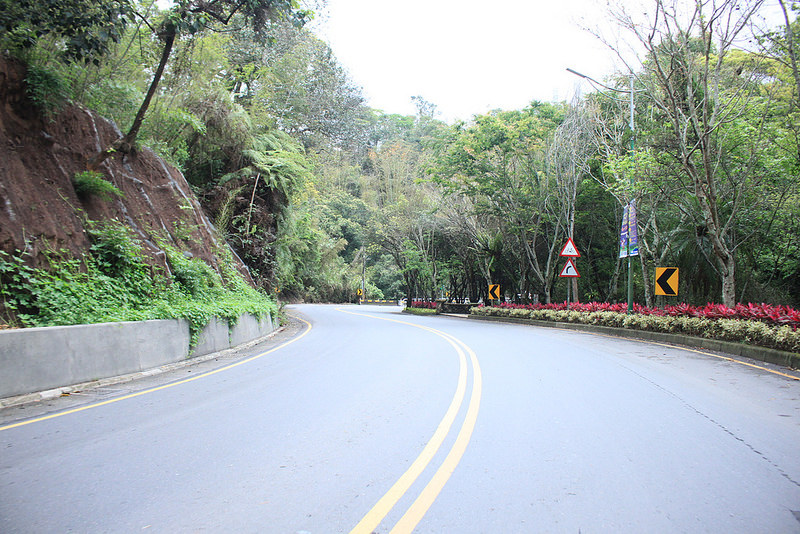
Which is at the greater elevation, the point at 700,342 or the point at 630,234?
the point at 630,234

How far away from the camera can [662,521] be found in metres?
3.70

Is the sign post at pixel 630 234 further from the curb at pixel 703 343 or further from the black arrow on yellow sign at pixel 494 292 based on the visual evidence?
the black arrow on yellow sign at pixel 494 292

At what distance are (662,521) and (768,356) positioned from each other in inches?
420

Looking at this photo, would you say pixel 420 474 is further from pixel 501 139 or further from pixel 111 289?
pixel 501 139

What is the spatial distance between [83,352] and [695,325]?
15587 mm

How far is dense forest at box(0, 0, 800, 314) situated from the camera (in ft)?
43.4

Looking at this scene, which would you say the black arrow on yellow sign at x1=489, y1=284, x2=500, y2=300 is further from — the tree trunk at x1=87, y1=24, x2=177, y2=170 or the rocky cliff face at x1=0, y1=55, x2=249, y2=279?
the tree trunk at x1=87, y1=24, x2=177, y2=170

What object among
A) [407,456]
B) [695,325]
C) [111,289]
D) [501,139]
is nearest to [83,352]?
[111,289]

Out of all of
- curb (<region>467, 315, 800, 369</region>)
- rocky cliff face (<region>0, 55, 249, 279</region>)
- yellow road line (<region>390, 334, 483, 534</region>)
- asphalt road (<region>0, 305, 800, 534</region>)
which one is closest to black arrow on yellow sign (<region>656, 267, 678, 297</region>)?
curb (<region>467, 315, 800, 369</region>)

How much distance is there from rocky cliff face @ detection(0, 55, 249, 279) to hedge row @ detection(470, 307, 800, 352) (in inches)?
551

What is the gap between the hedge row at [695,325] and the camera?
1209 cm

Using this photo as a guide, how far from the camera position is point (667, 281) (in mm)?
17938

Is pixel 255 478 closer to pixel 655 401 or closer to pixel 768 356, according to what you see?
pixel 655 401

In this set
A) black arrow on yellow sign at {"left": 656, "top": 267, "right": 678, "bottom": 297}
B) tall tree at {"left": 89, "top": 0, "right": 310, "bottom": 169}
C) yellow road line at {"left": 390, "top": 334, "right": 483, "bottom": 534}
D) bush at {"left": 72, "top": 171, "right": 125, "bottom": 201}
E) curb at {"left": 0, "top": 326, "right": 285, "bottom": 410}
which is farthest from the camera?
black arrow on yellow sign at {"left": 656, "top": 267, "right": 678, "bottom": 297}
